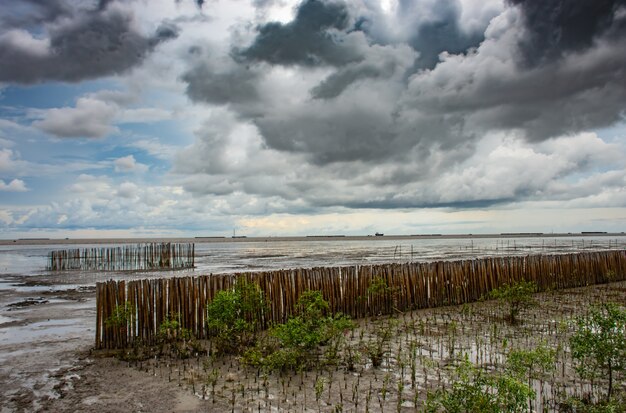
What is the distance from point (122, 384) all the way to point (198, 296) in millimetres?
2245

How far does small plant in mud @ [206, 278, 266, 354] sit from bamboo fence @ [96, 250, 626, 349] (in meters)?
0.44

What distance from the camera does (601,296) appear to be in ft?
38.7

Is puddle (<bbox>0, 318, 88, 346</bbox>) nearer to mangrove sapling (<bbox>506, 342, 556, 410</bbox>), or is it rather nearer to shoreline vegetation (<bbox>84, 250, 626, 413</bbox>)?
shoreline vegetation (<bbox>84, 250, 626, 413</bbox>)

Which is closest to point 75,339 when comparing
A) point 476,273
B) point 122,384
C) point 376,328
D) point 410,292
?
point 122,384

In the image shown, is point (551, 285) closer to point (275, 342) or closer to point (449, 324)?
point (449, 324)

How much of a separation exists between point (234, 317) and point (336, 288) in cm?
270

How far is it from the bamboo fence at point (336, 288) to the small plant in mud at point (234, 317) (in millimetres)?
436

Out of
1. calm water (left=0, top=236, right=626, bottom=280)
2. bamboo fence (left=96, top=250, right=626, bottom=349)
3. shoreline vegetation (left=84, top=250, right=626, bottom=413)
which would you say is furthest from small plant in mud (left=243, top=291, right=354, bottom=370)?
calm water (left=0, top=236, right=626, bottom=280)

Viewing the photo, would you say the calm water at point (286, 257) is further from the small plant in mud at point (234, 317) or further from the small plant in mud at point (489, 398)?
the small plant in mud at point (489, 398)

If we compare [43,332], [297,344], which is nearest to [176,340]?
[297,344]

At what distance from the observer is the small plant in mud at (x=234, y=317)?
6.68 metres

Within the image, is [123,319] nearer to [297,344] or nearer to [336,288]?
[297,344]

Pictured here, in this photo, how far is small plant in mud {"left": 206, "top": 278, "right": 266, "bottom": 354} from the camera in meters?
6.68

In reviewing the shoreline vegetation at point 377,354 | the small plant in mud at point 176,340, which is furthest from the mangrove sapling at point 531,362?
the small plant in mud at point 176,340
